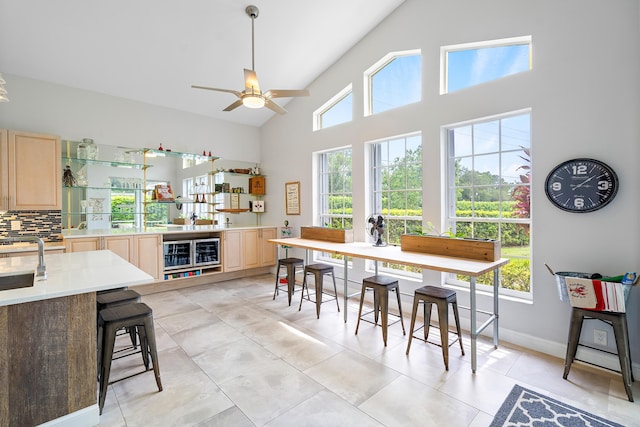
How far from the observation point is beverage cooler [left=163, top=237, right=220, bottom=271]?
4.98 m

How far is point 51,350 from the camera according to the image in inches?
73.9

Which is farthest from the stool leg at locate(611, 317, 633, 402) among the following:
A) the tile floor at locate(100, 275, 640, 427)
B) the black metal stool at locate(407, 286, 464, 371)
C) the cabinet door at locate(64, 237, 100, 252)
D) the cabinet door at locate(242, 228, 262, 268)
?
the cabinet door at locate(64, 237, 100, 252)

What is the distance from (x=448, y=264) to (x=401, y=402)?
1174 millimetres

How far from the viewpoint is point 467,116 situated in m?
3.37

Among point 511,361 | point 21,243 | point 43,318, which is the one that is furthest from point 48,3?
point 511,361

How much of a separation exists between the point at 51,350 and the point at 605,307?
3754mm

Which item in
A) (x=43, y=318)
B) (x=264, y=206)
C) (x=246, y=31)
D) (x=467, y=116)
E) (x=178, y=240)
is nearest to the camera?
(x=43, y=318)

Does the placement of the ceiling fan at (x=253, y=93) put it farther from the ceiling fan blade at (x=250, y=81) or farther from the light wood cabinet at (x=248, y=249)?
the light wood cabinet at (x=248, y=249)

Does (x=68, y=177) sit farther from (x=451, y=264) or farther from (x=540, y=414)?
(x=540, y=414)

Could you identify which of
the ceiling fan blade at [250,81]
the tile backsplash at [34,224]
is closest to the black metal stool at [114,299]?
the ceiling fan blade at [250,81]

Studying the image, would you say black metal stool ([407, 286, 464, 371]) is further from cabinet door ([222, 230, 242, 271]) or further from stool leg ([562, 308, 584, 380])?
cabinet door ([222, 230, 242, 271])

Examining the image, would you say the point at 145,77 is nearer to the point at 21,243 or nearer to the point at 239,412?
the point at 21,243

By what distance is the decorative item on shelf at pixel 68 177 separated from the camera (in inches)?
173

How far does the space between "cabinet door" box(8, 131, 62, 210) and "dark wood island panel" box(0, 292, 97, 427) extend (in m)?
2.91
